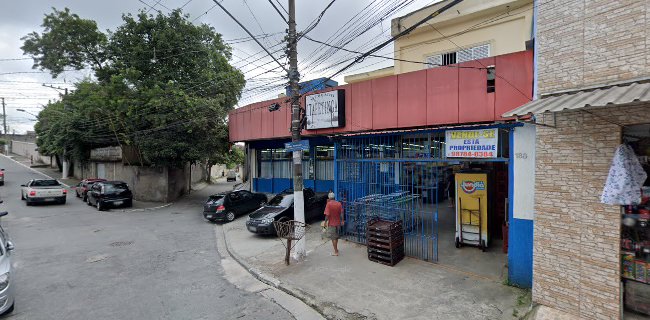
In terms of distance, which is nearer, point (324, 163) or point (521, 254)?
point (521, 254)

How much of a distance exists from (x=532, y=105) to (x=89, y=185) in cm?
2498

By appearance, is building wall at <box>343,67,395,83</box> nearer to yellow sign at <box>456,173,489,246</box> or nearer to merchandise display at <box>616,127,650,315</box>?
yellow sign at <box>456,173,489,246</box>

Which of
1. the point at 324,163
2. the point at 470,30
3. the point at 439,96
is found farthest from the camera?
the point at 324,163

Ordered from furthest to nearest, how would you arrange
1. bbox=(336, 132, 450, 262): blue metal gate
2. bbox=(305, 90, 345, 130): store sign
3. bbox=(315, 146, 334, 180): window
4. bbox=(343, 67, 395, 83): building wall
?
bbox=(315, 146, 334, 180): window
bbox=(343, 67, 395, 83): building wall
bbox=(305, 90, 345, 130): store sign
bbox=(336, 132, 450, 262): blue metal gate

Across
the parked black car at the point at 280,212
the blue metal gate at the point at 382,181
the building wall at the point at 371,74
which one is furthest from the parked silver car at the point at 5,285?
the building wall at the point at 371,74

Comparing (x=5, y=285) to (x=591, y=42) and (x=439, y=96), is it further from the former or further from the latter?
(x=591, y=42)

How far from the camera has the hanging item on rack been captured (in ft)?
14.6

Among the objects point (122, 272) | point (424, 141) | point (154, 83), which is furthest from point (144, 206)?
point (424, 141)

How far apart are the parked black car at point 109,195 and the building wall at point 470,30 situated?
17.0 m

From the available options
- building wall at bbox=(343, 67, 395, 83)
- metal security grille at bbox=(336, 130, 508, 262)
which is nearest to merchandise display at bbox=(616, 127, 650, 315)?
metal security grille at bbox=(336, 130, 508, 262)

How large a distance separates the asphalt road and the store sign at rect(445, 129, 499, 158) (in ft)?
17.8

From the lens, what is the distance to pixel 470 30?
39.8 ft

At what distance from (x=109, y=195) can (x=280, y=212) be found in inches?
486

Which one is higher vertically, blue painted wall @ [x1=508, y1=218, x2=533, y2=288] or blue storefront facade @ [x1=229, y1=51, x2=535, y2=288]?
blue storefront facade @ [x1=229, y1=51, x2=535, y2=288]
